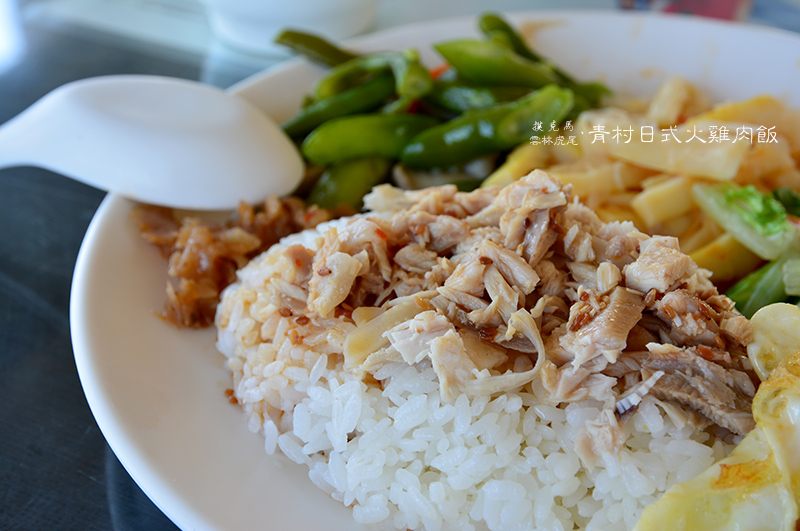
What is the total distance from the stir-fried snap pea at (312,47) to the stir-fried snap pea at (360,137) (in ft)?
1.57

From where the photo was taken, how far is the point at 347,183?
2.56 metres

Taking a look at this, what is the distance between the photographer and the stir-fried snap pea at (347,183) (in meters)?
2.53

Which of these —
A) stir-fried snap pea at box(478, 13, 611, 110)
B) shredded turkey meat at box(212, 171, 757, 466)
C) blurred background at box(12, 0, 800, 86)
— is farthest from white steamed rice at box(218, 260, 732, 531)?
blurred background at box(12, 0, 800, 86)

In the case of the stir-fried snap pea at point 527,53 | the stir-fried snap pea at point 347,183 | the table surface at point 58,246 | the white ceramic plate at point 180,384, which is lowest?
the table surface at point 58,246

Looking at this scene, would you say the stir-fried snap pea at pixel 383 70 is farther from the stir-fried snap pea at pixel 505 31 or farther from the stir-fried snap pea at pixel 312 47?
the stir-fried snap pea at pixel 505 31

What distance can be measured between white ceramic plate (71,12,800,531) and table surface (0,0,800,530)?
0.26m

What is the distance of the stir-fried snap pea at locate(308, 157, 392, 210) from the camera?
2.53 meters

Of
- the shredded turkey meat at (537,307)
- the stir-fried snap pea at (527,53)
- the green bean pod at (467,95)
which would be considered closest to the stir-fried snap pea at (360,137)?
the green bean pod at (467,95)

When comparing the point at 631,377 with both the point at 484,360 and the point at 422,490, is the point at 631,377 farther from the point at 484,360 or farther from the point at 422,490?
the point at 422,490

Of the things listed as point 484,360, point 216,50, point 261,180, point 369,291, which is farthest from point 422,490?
point 216,50

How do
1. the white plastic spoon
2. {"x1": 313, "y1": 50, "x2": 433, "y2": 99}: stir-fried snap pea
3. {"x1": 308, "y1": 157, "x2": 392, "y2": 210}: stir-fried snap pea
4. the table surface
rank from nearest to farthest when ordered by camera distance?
the table surface → the white plastic spoon → {"x1": 308, "y1": 157, "x2": 392, "y2": 210}: stir-fried snap pea → {"x1": 313, "y1": 50, "x2": 433, "y2": 99}: stir-fried snap pea

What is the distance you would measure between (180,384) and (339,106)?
4.72 feet

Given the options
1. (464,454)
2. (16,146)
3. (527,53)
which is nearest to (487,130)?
(527,53)

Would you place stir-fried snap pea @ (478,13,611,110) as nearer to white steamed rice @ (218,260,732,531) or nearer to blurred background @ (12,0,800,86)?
blurred background @ (12,0,800,86)
